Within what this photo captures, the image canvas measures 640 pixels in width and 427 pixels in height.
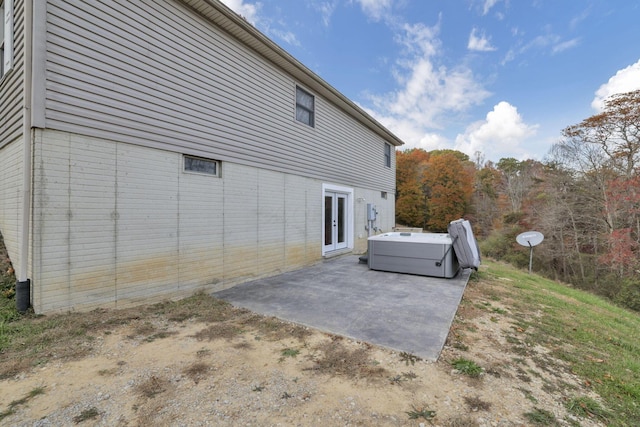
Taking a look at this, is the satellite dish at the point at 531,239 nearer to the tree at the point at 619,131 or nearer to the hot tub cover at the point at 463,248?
the hot tub cover at the point at 463,248

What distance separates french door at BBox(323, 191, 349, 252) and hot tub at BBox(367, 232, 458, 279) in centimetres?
181

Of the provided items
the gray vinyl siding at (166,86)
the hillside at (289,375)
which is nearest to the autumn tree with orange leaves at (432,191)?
the gray vinyl siding at (166,86)

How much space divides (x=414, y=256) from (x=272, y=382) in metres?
4.56

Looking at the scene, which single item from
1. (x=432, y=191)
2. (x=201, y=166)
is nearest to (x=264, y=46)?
(x=201, y=166)

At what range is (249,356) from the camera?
98.8 inches

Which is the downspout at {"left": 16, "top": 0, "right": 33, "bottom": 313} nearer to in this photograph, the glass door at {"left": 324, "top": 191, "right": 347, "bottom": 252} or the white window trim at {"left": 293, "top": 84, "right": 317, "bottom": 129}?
the white window trim at {"left": 293, "top": 84, "right": 317, "bottom": 129}

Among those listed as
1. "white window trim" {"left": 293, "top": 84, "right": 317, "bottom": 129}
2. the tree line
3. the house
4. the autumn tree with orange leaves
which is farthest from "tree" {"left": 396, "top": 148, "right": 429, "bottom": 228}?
the house

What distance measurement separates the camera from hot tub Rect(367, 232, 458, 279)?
5637 mm

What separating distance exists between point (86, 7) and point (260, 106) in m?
2.87

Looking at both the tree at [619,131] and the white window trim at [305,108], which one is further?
the tree at [619,131]

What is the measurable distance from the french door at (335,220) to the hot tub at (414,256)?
1.81m

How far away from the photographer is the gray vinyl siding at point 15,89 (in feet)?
10.7

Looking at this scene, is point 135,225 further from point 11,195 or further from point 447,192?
point 447,192

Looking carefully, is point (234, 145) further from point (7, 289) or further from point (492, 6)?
point (492, 6)
